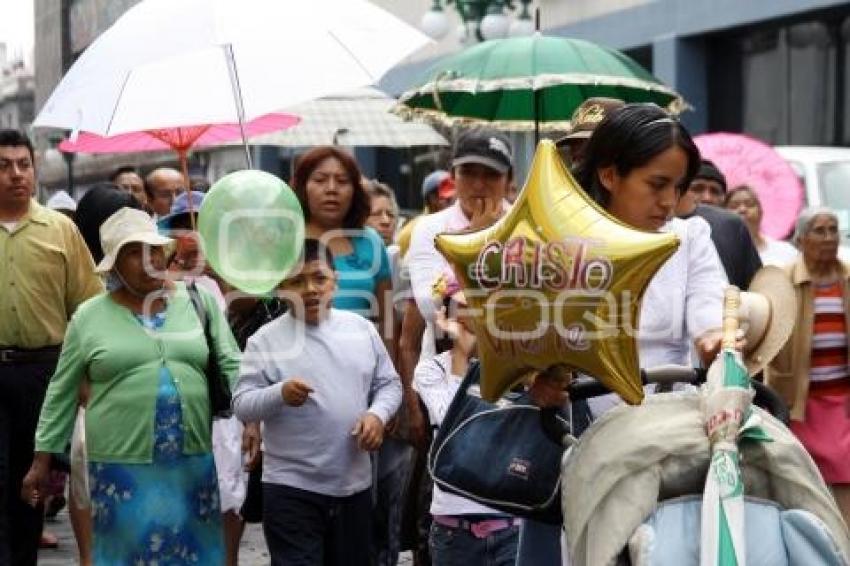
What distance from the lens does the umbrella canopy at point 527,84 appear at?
9.73 meters

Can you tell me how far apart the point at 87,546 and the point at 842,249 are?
5.66 m

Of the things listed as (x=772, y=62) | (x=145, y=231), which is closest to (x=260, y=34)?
(x=145, y=231)

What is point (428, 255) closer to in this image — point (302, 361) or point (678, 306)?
point (302, 361)

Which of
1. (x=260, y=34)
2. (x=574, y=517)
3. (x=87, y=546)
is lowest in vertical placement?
(x=87, y=546)

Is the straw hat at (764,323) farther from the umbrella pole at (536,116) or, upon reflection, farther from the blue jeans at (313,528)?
the umbrella pole at (536,116)

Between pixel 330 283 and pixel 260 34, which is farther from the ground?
pixel 260 34

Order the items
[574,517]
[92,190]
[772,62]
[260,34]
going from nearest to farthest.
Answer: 1. [574,517]
2. [260,34]
3. [92,190]
4. [772,62]

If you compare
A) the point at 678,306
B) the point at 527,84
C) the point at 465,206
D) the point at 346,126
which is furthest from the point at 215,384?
the point at 346,126

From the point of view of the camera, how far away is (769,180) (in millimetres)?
12008

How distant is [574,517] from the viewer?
3844 millimetres

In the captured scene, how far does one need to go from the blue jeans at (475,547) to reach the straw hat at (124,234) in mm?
1499

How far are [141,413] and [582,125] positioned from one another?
6.77 feet

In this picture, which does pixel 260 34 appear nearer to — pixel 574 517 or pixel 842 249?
pixel 574 517

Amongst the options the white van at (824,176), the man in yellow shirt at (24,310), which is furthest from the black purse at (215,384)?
the white van at (824,176)
